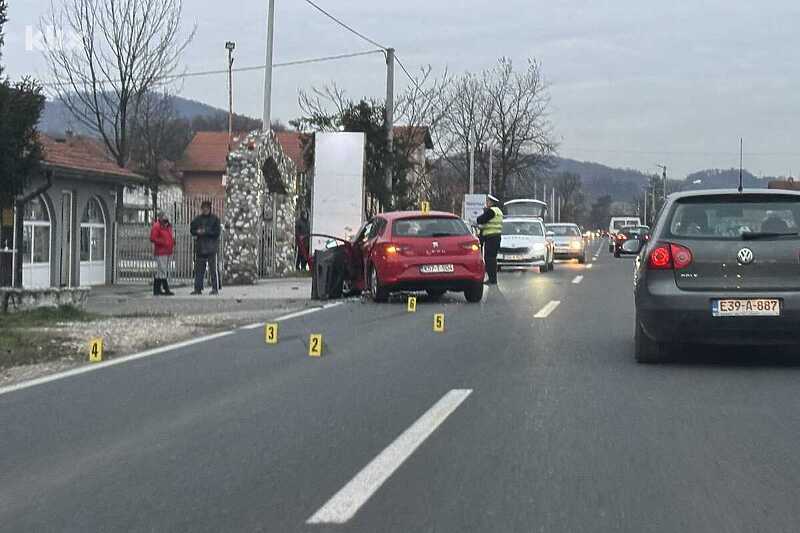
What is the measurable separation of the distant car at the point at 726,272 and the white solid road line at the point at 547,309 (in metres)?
6.25

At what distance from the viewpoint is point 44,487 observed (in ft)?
20.2

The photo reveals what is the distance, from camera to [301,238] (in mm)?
31062

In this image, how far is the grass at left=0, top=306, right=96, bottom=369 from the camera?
12078mm

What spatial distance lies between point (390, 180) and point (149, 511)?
1301 inches

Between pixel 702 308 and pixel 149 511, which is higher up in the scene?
pixel 702 308

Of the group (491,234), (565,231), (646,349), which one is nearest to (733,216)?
(646,349)

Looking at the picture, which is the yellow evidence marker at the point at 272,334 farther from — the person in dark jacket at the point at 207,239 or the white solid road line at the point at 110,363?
the person in dark jacket at the point at 207,239

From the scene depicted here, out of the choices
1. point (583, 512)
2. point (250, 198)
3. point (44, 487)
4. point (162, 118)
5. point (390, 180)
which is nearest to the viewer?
point (583, 512)

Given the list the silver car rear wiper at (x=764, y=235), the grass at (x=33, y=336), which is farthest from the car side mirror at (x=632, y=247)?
the grass at (x=33, y=336)

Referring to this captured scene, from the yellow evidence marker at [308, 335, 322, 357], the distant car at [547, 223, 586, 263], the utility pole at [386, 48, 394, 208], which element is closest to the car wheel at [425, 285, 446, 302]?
the yellow evidence marker at [308, 335, 322, 357]

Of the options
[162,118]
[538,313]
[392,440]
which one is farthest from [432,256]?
[162,118]

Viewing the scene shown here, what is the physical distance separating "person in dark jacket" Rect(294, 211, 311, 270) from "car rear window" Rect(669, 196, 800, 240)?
68.7ft

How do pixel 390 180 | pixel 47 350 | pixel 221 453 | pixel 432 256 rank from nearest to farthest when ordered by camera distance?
pixel 221 453 < pixel 47 350 < pixel 432 256 < pixel 390 180

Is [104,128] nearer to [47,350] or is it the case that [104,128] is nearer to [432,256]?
[432,256]
